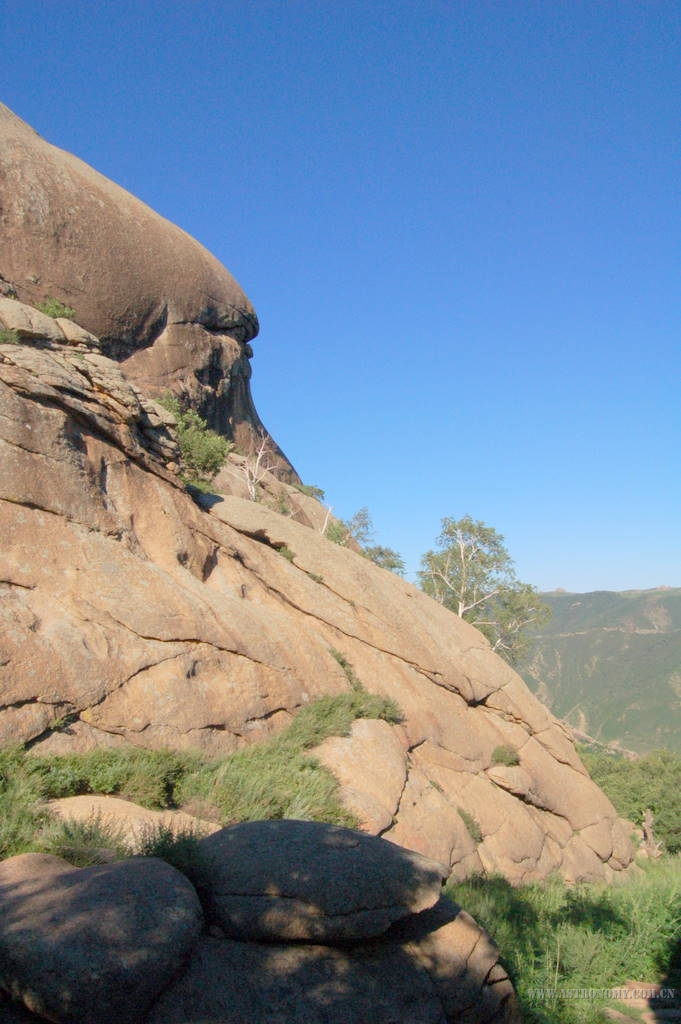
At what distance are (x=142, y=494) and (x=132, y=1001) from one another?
1010 centimetres

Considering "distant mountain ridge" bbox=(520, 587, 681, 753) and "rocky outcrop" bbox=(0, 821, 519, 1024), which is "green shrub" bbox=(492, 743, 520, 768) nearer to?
"rocky outcrop" bbox=(0, 821, 519, 1024)

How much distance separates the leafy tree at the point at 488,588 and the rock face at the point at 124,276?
41.4 feet

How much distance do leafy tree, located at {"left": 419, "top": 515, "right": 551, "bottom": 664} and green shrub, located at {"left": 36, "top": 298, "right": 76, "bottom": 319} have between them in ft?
69.0

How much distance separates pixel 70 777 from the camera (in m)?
8.25

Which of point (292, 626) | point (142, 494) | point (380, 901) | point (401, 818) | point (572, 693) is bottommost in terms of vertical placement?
point (572, 693)

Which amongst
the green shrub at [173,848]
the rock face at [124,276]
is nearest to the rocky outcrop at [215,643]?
the green shrub at [173,848]

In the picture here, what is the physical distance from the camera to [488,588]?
35156 mm

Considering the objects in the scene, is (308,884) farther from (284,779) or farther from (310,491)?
(310,491)

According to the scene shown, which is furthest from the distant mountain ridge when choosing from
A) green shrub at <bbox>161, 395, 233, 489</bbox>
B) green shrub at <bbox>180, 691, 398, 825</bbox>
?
green shrub at <bbox>180, 691, 398, 825</bbox>

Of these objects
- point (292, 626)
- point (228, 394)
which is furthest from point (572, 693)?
point (292, 626)

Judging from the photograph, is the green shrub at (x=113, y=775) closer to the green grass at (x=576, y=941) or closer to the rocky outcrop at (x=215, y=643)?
the rocky outcrop at (x=215, y=643)

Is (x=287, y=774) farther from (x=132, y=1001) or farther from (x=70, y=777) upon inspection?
(x=132, y=1001)

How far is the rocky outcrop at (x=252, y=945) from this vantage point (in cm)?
407

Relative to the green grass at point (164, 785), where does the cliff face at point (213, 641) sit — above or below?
above
